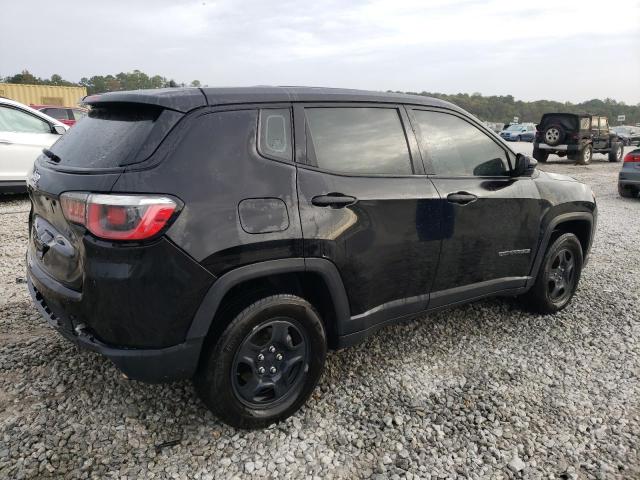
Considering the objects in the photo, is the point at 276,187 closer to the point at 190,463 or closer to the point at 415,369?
the point at 190,463

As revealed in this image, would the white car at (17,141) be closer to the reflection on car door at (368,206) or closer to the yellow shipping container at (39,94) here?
the reflection on car door at (368,206)

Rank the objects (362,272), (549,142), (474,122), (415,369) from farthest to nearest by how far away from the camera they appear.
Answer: (549,142)
(474,122)
(415,369)
(362,272)

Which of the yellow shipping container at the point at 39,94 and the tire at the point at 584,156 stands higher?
the yellow shipping container at the point at 39,94

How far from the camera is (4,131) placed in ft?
24.1

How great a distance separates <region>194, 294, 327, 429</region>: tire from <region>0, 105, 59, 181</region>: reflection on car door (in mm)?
6566

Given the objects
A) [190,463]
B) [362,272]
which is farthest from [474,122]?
[190,463]

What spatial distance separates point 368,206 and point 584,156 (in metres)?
17.9

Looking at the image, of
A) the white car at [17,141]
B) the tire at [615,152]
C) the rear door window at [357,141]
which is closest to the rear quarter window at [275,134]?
the rear door window at [357,141]

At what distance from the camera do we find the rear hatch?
2146 mm

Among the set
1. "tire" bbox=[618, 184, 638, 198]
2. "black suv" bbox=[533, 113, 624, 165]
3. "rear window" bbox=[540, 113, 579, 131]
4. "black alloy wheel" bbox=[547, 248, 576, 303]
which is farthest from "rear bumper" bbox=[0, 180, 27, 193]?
"rear window" bbox=[540, 113, 579, 131]

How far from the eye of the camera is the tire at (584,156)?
1742cm

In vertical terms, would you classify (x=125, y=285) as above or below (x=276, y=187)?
below

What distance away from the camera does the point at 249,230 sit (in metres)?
2.22

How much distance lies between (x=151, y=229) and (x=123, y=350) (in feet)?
1.87
